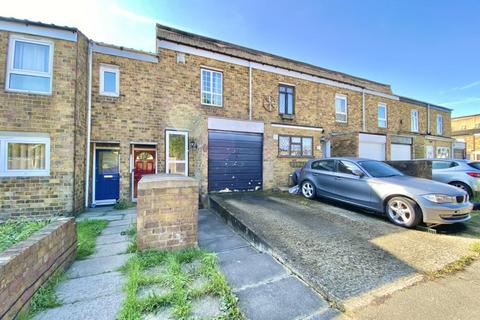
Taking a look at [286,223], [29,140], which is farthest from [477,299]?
[29,140]

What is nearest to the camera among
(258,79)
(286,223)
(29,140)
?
(286,223)

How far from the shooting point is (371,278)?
113 inches

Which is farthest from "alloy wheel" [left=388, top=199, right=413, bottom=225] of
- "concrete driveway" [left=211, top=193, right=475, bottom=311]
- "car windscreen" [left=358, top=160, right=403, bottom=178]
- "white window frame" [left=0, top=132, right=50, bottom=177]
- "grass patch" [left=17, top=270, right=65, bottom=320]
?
"white window frame" [left=0, top=132, right=50, bottom=177]

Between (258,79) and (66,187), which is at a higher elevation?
(258,79)

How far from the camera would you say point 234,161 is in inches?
328

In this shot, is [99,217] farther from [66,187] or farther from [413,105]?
[413,105]

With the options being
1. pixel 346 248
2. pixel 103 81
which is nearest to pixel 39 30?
pixel 103 81

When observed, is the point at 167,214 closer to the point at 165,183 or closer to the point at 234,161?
the point at 165,183

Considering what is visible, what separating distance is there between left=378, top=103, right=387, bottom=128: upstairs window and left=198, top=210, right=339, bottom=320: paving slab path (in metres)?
15.4

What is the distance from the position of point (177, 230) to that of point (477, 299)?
410 cm

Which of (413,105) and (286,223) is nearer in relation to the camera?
(286,223)

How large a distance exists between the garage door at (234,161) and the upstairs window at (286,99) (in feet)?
12.5

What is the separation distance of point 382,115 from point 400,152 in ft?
11.7

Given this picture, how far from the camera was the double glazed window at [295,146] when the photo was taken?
10.1 meters
